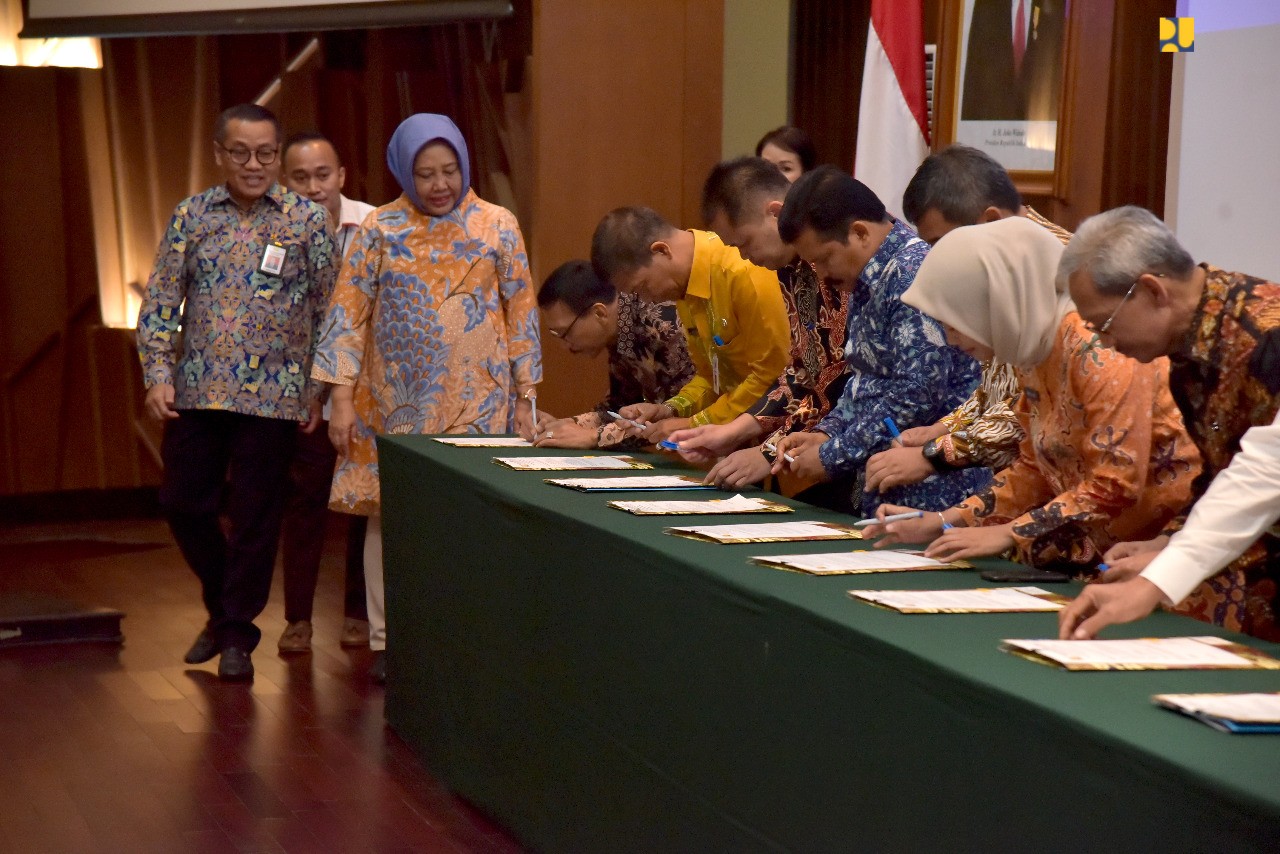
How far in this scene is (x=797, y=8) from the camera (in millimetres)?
6074

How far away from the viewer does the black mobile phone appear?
2252mm

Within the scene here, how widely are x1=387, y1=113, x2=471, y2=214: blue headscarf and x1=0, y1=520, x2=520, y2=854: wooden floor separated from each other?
55.8 inches

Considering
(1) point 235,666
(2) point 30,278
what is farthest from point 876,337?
(2) point 30,278

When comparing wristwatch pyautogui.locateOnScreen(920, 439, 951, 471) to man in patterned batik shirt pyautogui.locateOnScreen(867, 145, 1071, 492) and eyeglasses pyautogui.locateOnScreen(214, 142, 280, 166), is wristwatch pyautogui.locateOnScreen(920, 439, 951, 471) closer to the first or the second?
man in patterned batik shirt pyautogui.locateOnScreen(867, 145, 1071, 492)

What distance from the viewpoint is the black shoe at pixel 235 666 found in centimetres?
445

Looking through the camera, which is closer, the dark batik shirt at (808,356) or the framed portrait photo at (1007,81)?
the dark batik shirt at (808,356)

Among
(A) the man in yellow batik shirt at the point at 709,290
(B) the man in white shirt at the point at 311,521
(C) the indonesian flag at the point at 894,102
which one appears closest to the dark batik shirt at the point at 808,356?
(A) the man in yellow batik shirt at the point at 709,290

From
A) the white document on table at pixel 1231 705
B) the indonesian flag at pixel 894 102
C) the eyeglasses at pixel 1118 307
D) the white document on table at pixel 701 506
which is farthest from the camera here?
the indonesian flag at pixel 894 102

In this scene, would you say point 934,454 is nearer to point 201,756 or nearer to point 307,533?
point 201,756

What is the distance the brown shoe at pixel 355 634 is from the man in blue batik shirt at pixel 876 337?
236 cm

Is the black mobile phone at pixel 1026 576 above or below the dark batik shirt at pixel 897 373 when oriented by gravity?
below

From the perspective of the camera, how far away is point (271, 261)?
435 centimetres

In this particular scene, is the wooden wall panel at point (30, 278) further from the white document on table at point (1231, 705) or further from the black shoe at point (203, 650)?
the white document on table at point (1231, 705)

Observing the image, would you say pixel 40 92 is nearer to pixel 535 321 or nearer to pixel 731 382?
pixel 535 321
